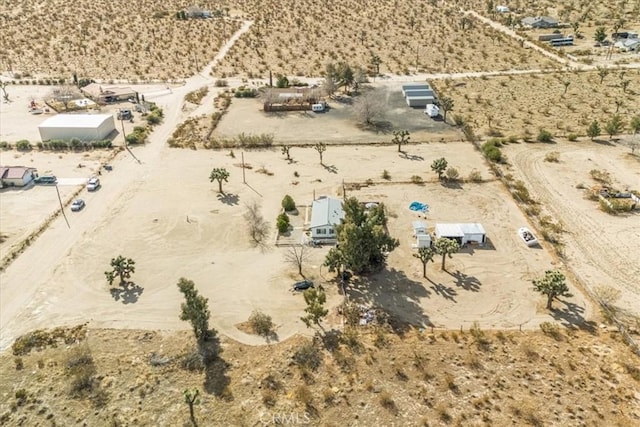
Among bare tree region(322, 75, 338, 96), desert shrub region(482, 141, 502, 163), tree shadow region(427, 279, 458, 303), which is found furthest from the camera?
bare tree region(322, 75, 338, 96)

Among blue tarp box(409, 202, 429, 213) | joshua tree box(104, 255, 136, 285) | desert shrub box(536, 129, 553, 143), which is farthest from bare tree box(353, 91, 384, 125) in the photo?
joshua tree box(104, 255, 136, 285)

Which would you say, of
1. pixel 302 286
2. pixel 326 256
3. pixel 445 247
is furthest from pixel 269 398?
pixel 445 247

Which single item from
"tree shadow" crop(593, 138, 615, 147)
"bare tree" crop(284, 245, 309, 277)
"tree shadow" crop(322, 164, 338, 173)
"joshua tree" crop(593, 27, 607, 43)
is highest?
"joshua tree" crop(593, 27, 607, 43)

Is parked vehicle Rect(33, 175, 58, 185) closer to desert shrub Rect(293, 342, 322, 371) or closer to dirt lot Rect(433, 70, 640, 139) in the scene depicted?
desert shrub Rect(293, 342, 322, 371)

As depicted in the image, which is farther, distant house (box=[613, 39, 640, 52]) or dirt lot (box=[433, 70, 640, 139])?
distant house (box=[613, 39, 640, 52])

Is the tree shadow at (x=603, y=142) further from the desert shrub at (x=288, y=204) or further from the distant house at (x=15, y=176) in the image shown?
the distant house at (x=15, y=176)

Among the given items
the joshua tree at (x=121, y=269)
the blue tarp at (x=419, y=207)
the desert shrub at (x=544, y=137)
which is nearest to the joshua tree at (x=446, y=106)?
the desert shrub at (x=544, y=137)

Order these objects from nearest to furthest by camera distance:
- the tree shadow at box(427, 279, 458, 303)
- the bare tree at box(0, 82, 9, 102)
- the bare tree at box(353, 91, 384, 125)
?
the tree shadow at box(427, 279, 458, 303) → the bare tree at box(353, 91, 384, 125) → the bare tree at box(0, 82, 9, 102)

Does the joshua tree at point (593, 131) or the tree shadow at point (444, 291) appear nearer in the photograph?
the tree shadow at point (444, 291)
